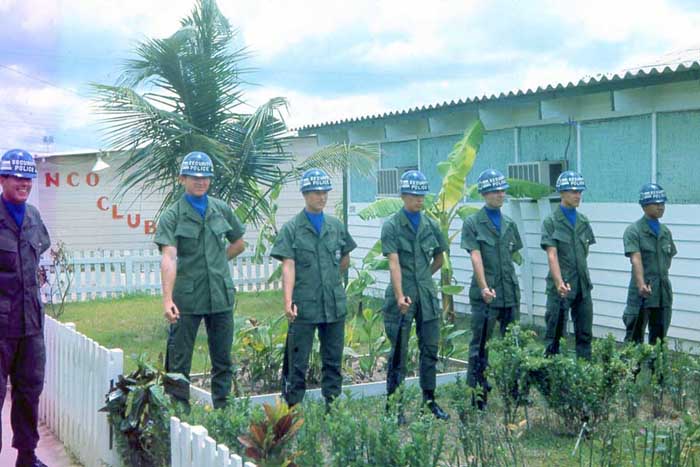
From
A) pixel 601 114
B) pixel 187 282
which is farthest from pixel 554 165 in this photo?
pixel 187 282

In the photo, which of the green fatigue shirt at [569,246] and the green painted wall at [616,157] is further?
the green painted wall at [616,157]

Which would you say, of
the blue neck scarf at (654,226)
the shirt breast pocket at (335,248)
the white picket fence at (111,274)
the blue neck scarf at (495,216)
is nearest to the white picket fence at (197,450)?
the shirt breast pocket at (335,248)

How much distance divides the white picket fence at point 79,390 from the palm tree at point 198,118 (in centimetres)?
407

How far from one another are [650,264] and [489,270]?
6.26ft

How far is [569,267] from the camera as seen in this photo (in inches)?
352

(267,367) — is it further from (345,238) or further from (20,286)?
(20,286)

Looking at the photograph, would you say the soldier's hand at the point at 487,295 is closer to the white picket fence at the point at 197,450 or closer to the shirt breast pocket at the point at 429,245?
the shirt breast pocket at the point at 429,245

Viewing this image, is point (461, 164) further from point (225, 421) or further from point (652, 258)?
point (225, 421)

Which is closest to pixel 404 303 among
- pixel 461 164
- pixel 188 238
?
pixel 188 238

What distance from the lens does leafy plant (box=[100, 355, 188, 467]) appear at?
6059 millimetres

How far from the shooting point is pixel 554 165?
1238cm

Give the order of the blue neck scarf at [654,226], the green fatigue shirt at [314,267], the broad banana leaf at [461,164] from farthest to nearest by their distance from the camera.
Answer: the broad banana leaf at [461,164] → the blue neck scarf at [654,226] → the green fatigue shirt at [314,267]

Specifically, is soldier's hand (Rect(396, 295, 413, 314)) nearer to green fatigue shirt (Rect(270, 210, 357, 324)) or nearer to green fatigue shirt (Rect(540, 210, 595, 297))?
green fatigue shirt (Rect(270, 210, 357, 324))

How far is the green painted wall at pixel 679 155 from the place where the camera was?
1022 centimetres
